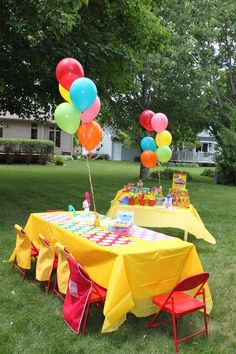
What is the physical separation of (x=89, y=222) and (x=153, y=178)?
51.0ft

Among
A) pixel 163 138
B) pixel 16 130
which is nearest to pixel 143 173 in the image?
pixel 163 138

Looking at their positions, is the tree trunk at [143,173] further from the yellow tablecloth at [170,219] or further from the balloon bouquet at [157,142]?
the yellow tablecloth at [170,219]

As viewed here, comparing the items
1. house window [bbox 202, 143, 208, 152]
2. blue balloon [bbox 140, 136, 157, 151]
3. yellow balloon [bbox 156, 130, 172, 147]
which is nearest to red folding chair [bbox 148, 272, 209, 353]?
yellow balloon [bbox 156, 130, 172, 147]

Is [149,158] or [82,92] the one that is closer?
[82,92]

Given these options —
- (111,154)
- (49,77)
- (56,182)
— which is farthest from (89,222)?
(111,154)

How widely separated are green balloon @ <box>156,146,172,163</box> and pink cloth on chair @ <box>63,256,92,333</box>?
4482 mm

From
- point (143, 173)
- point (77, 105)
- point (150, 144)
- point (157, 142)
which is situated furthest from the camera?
point (143, 173)

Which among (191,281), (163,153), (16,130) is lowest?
(191,281)

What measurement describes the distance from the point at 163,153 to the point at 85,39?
347cm

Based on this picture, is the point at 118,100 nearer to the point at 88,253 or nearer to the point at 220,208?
the point at 220,208

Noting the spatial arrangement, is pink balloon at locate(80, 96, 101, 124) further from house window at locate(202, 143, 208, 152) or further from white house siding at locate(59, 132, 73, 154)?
house window at locate(202, 143, 208, 152)

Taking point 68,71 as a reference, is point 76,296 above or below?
below

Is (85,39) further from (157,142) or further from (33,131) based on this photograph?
(33,131)

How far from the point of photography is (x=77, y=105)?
500cm
